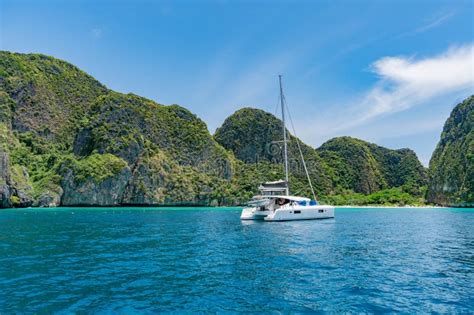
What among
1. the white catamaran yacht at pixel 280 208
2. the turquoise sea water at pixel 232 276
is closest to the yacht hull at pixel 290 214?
the white catamaran yacht at pixel 280 208

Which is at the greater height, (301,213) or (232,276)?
(301,213)

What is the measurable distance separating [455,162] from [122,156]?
5307 inches

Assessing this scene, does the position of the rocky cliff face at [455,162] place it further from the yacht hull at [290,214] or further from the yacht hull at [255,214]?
the yacht hull at [255,214]

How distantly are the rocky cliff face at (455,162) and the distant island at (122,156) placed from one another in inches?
16.6

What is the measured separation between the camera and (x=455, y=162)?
139250 mm

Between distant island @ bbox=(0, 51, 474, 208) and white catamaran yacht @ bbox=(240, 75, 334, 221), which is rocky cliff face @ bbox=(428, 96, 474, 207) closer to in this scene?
distant island @ bbox=(0, 51, 474, 208)

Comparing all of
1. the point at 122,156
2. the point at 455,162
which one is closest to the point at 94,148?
the point at 122,156

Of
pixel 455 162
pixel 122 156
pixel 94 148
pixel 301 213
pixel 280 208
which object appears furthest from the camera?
pixel 94 148

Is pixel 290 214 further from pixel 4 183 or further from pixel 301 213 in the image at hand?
pixel 4 183

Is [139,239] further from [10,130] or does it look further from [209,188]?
[10,130]

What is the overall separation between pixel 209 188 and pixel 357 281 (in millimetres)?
143205

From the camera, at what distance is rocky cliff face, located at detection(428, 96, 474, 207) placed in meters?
128

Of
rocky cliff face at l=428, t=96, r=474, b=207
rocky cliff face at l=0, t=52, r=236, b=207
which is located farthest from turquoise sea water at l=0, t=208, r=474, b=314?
rocky cliff face at l=428, t=96, r=474, b=207

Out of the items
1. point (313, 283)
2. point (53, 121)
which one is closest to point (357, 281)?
point (313, 283)
